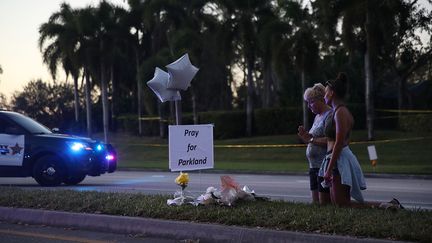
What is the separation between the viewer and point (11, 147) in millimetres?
13445

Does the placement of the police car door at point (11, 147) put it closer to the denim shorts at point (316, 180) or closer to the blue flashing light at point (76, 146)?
the blue flashing light at point (76, 146)

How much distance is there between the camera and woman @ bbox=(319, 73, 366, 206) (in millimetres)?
6730

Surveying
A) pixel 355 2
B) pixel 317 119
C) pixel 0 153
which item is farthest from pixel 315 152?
pixel 355 2

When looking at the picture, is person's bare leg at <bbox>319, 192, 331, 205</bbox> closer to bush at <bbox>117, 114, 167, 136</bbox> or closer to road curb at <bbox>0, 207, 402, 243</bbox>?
road curb at <bbox>0, 207, 402, 243</bbox>

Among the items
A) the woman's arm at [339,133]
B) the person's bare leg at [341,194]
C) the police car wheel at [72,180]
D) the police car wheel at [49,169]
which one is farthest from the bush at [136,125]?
the woman's arm at [339,133]

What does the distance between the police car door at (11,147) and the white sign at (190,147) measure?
6.14 m

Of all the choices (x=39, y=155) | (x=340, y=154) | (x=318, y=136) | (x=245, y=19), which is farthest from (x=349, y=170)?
(x=245, y=19)

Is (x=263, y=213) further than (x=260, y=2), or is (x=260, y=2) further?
(x=260, y=2)

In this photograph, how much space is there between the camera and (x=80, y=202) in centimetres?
862

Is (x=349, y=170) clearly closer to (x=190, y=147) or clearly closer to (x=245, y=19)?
(x=190, y=147)

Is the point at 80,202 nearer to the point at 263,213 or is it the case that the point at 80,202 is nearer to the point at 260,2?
the point at 263,213

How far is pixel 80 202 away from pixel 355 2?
83.9ft

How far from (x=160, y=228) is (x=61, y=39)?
122 feet

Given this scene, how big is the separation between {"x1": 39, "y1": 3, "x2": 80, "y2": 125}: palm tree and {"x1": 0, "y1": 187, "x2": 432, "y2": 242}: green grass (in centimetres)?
3408
